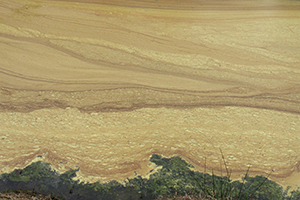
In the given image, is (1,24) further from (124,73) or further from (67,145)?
(67,145)

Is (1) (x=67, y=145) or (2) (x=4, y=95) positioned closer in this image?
(1) (x=67, y=145)

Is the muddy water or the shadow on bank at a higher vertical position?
the muddy water

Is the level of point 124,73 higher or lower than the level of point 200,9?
lower

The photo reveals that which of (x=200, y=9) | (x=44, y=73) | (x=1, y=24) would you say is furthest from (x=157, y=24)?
(x=1, y=24)

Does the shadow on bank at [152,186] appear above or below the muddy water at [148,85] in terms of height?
below
